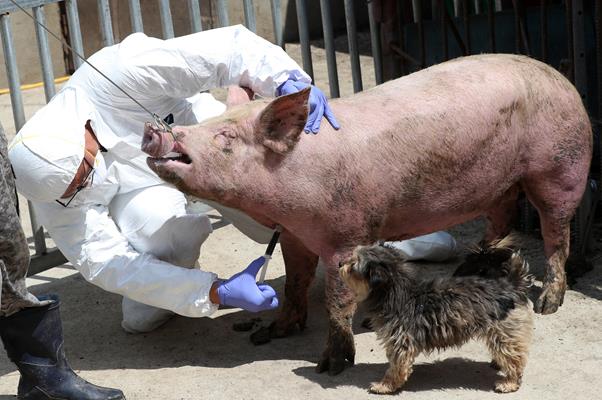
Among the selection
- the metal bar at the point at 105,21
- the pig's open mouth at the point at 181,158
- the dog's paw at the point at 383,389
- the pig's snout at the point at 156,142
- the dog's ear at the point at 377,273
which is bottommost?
the dog's paw at the point at 383,389

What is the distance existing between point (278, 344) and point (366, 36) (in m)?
6.69

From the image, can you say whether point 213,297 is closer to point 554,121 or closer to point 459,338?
point 459,338

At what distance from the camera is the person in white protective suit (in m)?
4.63

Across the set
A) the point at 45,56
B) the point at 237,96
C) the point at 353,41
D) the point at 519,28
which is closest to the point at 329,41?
the point at 353,41

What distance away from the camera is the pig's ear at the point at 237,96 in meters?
4.88

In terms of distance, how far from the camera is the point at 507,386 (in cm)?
427

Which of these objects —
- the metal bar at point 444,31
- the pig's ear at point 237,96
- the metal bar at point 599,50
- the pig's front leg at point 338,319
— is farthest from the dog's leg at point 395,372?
the metal bar at point 444,31

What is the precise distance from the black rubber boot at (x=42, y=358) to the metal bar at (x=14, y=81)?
165 centimetres

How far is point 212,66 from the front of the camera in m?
4.87

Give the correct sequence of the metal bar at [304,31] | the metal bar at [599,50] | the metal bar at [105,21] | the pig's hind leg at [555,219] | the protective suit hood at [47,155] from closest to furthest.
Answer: the protective suit hood at [47,155] < the pig's hind leg at [555,219] < the metal bar at [599,50] < the metal bar at [105,21] < the metal bar at [304,31]

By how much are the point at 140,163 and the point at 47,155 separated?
77cm

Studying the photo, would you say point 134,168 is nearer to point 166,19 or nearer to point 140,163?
point 140,163

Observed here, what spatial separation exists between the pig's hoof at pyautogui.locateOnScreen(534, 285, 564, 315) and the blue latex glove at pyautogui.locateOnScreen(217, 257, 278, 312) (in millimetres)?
1386

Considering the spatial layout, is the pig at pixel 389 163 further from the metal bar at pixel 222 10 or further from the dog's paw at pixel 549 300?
the metal bar at pixel 222 10
